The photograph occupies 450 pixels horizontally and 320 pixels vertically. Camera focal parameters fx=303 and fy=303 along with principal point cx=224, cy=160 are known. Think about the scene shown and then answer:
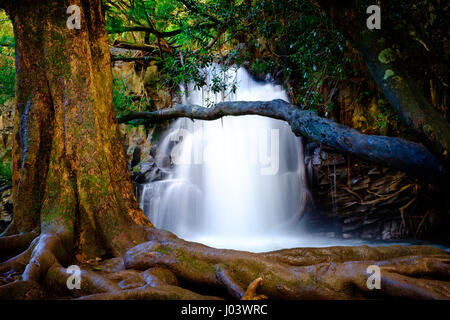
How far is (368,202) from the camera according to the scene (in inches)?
316

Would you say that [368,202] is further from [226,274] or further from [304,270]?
[226,274]

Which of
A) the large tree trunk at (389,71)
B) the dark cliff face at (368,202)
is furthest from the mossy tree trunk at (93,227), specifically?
the dark cliff face at (368,202)

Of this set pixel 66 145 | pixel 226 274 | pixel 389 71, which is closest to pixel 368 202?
pixel 389 71

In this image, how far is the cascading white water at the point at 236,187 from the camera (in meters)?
9.14

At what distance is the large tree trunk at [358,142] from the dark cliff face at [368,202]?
146 inches

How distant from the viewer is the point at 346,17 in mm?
3189

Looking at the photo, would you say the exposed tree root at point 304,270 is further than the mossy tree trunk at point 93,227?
No

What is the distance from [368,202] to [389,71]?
5745mm

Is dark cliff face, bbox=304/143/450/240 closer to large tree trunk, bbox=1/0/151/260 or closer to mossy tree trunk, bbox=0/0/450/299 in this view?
mossy tree trunk, bbox=0/0/450/299

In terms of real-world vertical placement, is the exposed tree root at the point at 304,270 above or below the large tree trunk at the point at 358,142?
below

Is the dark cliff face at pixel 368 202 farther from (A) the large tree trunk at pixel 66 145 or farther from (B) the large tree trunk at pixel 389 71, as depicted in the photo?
(A) the large tree trunk at pixel 66 145

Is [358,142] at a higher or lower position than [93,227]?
higher

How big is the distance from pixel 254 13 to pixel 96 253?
16.2 ft
